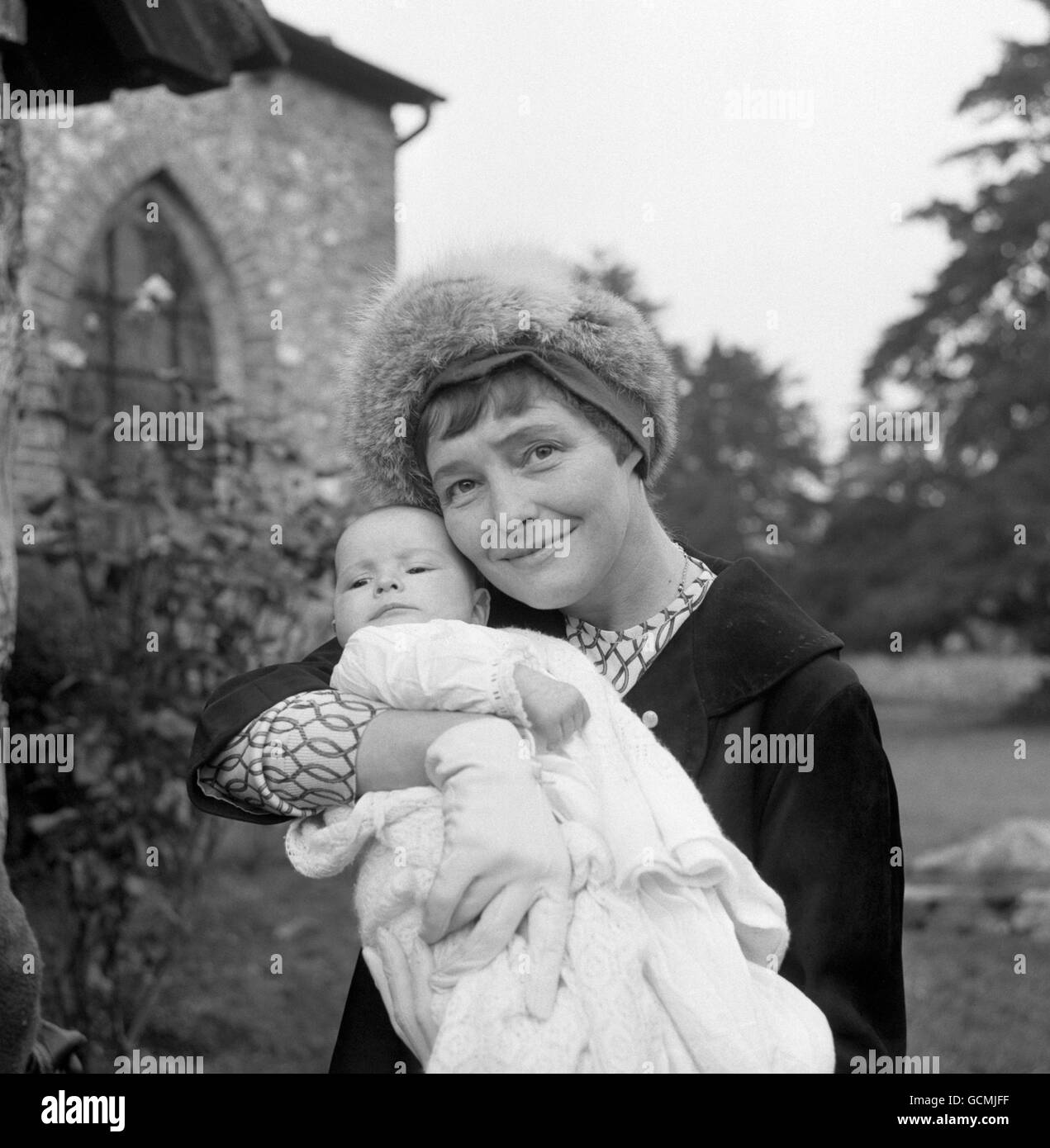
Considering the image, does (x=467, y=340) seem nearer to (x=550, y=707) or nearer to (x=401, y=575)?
(x=401, y=575)

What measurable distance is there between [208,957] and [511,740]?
482 centimetres

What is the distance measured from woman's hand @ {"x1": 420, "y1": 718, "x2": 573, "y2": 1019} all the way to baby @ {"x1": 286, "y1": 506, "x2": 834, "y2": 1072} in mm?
16

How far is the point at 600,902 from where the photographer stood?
1649 mm

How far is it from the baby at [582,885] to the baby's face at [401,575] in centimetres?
8

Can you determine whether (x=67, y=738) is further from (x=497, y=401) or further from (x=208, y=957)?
(x=497, y=401)

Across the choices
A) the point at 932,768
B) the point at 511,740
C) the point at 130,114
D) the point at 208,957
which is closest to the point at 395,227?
the point at 130,114

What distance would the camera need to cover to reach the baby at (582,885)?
157cm

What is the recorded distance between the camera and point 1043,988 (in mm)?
5801

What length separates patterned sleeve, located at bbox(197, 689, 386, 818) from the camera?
5.89 feet

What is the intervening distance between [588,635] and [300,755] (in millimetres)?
576

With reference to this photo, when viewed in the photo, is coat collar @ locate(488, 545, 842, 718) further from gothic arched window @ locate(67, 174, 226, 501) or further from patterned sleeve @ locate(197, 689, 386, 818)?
gothic arched window @ locate(67, 174, 226, 501)

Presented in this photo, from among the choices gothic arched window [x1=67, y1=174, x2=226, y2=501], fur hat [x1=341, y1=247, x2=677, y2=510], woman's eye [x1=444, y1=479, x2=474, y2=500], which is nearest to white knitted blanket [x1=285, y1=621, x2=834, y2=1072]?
woman's eye [x1=444, y1=479, x2=474, y2=500]

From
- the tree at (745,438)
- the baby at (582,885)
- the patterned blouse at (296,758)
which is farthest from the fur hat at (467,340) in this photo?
the tree at (745,438)

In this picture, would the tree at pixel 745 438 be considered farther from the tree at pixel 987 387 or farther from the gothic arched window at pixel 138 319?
the gothic arched window at pixel 138 319
